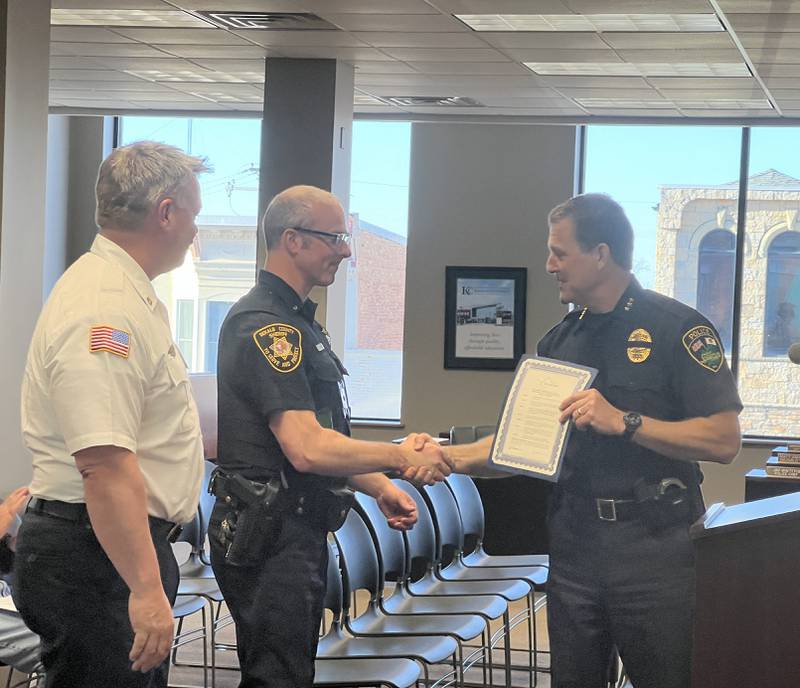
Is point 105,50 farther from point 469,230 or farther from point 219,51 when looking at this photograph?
point 469,230

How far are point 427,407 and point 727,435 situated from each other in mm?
7269

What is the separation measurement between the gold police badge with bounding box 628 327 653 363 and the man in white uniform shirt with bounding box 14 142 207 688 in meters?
1.13

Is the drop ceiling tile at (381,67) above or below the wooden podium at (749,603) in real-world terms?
above

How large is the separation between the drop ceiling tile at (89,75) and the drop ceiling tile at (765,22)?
13.7 ft

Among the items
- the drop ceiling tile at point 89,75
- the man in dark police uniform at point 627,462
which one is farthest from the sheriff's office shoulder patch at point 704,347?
the drop ceiling tile at point 89,75

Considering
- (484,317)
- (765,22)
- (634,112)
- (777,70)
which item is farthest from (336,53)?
(484,317)

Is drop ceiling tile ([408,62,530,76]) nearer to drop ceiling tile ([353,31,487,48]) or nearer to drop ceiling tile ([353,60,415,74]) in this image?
drop ceiling tile ([353,60,415,74])

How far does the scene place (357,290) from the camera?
34.9ft

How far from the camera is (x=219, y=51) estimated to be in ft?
22.7

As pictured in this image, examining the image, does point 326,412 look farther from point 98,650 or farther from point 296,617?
point 98,650

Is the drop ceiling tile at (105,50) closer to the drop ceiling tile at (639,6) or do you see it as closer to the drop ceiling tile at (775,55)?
the drop ceiling tile at (639,6)

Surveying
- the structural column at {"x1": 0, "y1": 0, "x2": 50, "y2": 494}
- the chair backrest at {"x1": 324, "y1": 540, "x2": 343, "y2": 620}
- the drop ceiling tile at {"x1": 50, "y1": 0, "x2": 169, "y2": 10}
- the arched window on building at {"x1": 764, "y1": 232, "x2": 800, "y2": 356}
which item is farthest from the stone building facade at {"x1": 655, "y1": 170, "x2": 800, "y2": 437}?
the chair backrest at {"x1": 324, "y1": 540, "x2": 343, "y2": 620}

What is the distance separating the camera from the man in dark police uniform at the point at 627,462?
2789 mm

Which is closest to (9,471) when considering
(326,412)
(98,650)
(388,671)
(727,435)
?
(388,671)
